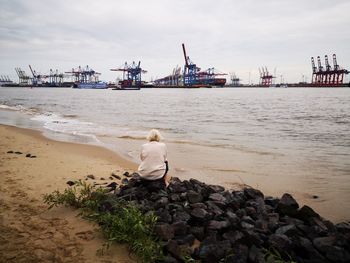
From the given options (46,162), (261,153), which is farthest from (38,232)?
(261,153)

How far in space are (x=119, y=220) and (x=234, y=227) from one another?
161cm

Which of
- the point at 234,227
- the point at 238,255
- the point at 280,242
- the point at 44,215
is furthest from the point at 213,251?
the point at 44,215

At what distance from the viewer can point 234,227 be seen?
4098 mm

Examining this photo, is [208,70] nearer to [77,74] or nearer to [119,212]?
[77,74]

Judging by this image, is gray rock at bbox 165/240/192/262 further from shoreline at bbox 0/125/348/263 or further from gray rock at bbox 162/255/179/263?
shoreline at bbox 0/125/348/263

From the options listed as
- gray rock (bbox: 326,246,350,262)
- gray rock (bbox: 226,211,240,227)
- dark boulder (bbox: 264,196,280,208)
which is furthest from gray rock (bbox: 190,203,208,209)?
gray rock (bbox: 326,246,350,262)

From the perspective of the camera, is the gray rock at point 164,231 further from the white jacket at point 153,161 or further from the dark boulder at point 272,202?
the dark boulder at point 272,202

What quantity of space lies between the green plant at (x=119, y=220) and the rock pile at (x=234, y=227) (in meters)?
0.16

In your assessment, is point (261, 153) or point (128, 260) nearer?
point (128, 260)

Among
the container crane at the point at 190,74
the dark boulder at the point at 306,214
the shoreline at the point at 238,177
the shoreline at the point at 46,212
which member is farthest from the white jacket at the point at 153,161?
the container crane at the point at 190,74

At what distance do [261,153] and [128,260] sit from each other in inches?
322

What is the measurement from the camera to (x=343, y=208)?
18.8 ft

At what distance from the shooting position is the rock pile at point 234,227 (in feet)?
11.8

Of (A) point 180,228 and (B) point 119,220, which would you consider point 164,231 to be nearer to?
(A) point 180,228
